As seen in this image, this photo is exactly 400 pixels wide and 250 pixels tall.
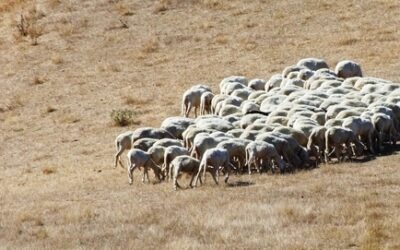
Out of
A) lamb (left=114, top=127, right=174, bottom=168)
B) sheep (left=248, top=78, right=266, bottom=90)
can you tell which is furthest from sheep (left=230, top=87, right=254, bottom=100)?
lamb (left=114, top=127, right=174, bottom=168)

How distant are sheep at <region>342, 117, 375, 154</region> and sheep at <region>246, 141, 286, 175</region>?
1969 mm

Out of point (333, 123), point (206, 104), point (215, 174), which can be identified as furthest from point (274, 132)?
point (206, 104)

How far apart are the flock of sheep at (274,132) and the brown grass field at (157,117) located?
1.87 feet

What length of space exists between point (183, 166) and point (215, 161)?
632mm

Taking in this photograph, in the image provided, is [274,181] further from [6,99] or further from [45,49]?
[45,49]

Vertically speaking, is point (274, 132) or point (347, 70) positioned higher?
point (347, 70)

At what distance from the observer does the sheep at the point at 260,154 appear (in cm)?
1881

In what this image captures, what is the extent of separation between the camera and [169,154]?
62.1 ft

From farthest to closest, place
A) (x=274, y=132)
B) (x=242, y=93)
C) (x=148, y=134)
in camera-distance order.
Result: (x=242, y=93) → (x=148, y=134) → (x=274, y=132)

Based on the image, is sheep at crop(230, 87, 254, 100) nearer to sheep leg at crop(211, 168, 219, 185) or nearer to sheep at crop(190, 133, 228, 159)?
sheep at crop(190, 133, 228, 159)

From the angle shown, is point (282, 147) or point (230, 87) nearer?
point (282, 147)

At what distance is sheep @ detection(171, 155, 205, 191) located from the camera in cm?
1808

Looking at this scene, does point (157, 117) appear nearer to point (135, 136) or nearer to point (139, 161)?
point (135, 136)

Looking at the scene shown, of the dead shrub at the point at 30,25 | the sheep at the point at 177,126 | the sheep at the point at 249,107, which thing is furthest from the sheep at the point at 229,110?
the dead shrub at the point at 30,25
